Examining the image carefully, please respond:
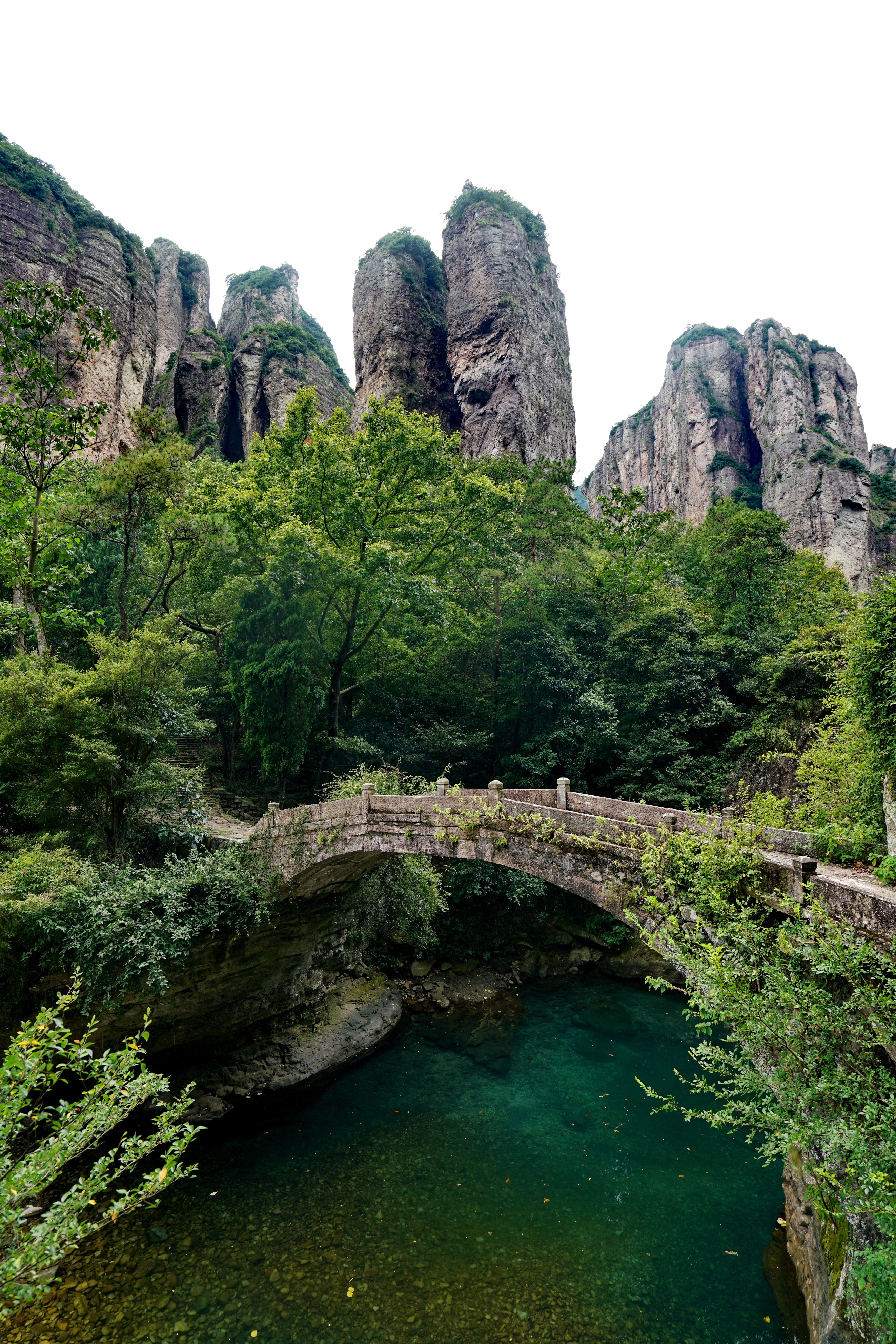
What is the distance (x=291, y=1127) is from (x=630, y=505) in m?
23.2

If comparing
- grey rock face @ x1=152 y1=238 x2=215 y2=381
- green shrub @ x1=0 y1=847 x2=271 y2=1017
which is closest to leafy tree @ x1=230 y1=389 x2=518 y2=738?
green shrub @ x1=0 y1=847 x2=271 y2=1017

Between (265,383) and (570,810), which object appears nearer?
(570,810)

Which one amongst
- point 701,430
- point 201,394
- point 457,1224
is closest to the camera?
point 457,1224

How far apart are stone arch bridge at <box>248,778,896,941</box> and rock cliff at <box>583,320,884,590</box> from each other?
3804 cm

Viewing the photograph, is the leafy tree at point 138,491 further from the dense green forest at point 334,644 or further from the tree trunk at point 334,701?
the tree trunk at point 334,701

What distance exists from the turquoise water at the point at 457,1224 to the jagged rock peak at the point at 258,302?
1922 inches

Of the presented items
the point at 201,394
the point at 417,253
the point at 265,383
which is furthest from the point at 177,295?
the point at 417,253

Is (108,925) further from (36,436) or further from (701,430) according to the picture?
(701,430)

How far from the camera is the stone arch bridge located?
507 cm

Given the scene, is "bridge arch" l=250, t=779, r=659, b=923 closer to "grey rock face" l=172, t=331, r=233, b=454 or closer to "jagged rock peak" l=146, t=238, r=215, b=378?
"grey rock face" l=172, t=331, r=233, b=454

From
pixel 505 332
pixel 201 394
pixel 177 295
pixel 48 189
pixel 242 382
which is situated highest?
pixel 177 295

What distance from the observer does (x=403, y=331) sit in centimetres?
3566

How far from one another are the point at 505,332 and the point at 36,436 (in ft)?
92.3

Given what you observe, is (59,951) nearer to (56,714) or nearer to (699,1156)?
(56,714)
